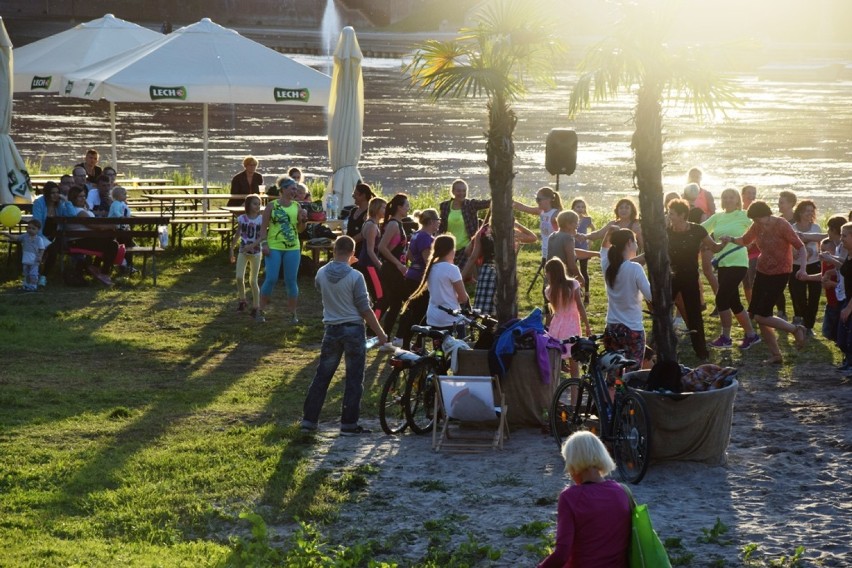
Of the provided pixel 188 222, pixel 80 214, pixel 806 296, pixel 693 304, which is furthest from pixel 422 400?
pixel 188 222

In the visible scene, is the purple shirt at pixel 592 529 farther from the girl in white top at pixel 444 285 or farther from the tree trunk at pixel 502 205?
the tree trunk at pixel 502 205

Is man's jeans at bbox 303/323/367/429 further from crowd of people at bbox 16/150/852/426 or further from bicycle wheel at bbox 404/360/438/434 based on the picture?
crowd of people at bbox 16/150/852/426

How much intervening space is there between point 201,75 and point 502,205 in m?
8.81

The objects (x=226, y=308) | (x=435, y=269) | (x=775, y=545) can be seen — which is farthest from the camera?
(x=226, y=308)

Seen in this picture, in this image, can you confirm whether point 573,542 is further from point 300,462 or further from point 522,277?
point 522,277

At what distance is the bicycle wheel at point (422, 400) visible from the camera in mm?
10305

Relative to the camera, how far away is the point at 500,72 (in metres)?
11.6

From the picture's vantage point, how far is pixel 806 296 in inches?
575

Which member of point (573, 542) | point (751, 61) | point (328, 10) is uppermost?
point (328, 10)

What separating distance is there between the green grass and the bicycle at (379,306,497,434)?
0.60 metres

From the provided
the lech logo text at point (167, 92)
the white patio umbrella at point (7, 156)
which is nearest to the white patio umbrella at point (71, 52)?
the white patio umbrella at point (7, 156)

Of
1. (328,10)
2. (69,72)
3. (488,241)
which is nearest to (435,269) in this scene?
(488,241)

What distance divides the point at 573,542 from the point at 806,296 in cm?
988

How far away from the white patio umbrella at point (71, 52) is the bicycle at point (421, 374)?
11533mm
